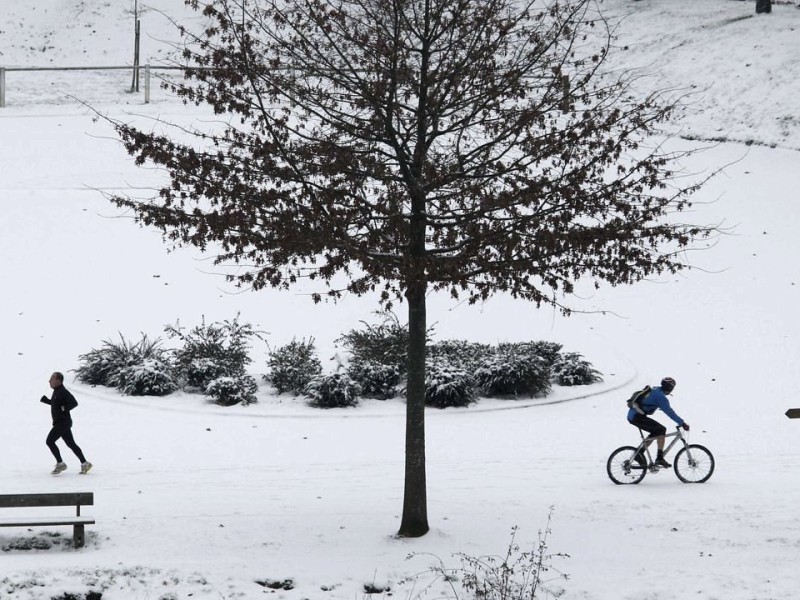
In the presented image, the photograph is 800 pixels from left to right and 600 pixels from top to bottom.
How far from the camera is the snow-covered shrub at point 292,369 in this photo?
1634 centimetres

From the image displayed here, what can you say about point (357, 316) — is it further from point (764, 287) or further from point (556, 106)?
point (556, 106)

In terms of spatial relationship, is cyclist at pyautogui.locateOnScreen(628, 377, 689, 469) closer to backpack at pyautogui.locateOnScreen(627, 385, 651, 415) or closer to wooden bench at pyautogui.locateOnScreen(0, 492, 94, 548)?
backpack at pyautogui.locateOnScreen(627, 385, 651, 415)

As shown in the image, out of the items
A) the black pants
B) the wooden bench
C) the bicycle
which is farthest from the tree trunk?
the black pants

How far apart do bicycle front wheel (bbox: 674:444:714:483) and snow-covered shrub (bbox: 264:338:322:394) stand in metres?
6.26

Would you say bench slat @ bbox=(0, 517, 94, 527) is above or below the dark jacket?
below

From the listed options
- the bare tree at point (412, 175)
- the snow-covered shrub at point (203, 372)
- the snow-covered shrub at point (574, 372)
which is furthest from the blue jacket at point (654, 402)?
the snow-covered shrub at point (203, 372)

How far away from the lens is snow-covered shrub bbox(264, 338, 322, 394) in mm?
16344

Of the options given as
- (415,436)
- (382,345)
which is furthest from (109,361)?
(415,436)

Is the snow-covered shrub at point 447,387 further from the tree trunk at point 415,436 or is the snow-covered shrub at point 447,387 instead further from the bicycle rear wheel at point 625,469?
the tree trunk at point 415,436

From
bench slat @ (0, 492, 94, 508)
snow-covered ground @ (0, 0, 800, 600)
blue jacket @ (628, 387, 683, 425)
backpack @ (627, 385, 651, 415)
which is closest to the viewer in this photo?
snow-covered ground @ (0, 0, 800, 600)

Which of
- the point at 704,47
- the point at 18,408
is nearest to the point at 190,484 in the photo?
the point at 18,408

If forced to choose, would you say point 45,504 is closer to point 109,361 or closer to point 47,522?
point 47,522

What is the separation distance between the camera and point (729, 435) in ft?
49.0

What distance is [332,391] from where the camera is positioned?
51.5ft
